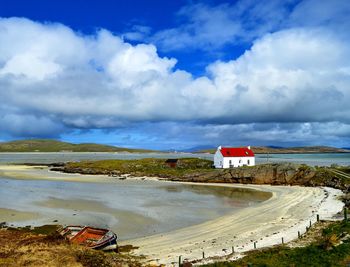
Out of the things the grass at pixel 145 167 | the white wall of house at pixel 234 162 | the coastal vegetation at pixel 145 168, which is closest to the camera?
the white wall of house at pixel 234 162

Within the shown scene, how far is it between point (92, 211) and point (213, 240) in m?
19.5

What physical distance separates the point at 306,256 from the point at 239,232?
1019 cm

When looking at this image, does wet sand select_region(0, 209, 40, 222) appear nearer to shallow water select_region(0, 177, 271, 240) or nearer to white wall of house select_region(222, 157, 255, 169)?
shallow water select_region(0, 177, 271, 240)

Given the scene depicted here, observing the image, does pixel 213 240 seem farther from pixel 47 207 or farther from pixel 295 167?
pixel 295 167

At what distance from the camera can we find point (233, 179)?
7781 cm

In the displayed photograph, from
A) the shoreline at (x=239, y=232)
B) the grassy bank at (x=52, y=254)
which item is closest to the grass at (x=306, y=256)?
the shoreline at (x=239, y=232)

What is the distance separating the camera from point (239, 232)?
103 ft

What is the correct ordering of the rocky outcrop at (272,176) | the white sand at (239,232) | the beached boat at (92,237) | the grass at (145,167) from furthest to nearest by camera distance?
the grass at (145,167) < the rocky outcrop at (272,176) < the white sand at (239,232) < the beached boat at (92,237)

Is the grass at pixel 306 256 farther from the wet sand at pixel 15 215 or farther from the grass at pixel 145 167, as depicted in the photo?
the grass at pixel 145 167

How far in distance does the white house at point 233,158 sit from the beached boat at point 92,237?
58716 millimetres

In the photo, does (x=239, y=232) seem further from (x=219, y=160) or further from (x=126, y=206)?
(x=219, y=160)

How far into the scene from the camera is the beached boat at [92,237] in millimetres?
25125

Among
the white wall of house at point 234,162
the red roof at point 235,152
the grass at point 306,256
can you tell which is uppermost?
the red roof at point 235,152

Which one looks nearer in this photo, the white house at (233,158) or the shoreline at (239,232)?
the shoreline at (239,232)
